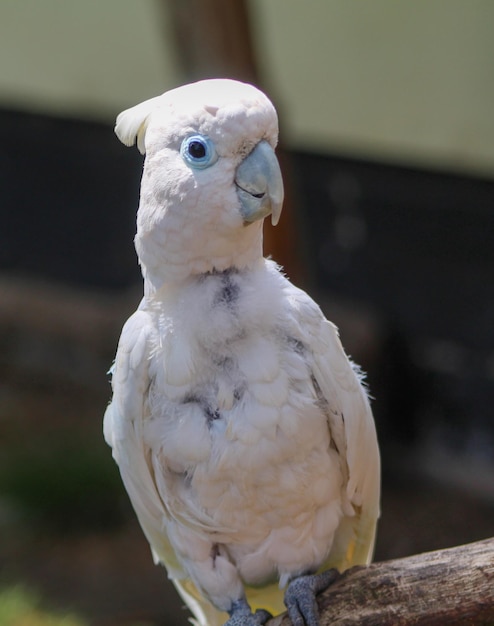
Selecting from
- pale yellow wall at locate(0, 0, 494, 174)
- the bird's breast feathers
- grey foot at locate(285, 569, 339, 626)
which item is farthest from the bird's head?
pale yellow wall at locate(0, 0, 494, 174)

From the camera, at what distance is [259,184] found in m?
1.61

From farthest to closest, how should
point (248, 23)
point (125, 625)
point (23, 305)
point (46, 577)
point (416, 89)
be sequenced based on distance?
1. point (23, 305)
2. point (416, 89)
3. point (46, 577)
4. point (125, 625)
5. point (248, 23)

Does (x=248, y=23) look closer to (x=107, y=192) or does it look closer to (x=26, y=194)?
(x=107, y=192)

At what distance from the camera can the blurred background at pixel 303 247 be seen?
429 cm

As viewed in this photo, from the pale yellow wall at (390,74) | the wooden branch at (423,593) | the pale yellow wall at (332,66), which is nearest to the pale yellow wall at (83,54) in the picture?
the pale yellow wall at (332,66)

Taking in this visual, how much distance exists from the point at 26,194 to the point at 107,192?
56 centimetres

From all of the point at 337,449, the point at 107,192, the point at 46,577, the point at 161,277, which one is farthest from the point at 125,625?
the point at 107,192

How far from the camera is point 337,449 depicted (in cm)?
200

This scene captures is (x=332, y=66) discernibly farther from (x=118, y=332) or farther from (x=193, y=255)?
(x=193, y=255)

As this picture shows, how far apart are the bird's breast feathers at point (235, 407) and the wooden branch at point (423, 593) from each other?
21 centimetres

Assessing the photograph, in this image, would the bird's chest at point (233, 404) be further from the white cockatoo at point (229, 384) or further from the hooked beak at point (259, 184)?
the hooked beak at point (259, 184)

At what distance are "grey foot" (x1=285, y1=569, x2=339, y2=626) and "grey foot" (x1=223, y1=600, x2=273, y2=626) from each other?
9cm

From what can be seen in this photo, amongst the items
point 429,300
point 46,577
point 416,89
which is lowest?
point 46,577

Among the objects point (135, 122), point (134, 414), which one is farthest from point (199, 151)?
point (134, 414)
